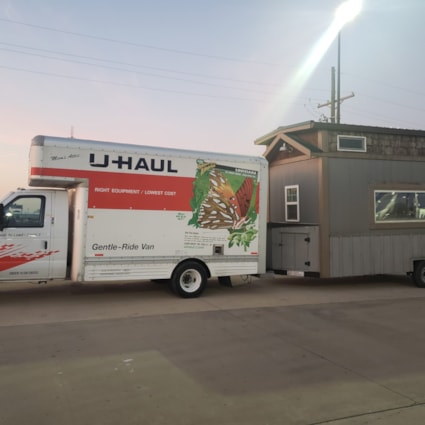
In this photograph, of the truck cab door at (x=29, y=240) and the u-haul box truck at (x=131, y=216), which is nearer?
the truck cab door at (x=29, y=240)

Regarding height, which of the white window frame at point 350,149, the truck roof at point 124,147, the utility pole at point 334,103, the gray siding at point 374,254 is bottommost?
the gray siding at point 374,254

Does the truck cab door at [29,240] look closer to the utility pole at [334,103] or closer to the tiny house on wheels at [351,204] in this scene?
the tiny house on wheels at [351,204]

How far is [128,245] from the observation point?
27.9ft

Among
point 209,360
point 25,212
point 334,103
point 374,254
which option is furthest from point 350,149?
point 334,103

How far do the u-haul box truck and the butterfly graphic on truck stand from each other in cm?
2

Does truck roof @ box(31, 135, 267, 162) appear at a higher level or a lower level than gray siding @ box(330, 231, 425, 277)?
higher

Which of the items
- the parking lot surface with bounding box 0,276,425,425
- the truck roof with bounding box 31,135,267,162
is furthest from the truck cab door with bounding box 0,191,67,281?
the truck roof with bounding box 31,135,267,162

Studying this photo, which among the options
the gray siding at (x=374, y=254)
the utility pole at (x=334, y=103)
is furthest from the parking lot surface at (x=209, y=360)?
the utility pole at (x=334, y=103)

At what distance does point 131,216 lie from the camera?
8.56 meters

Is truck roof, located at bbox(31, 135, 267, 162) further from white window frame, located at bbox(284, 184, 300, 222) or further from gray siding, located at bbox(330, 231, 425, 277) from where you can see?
gray siding, located at bbox(330, 231, 425, 277)

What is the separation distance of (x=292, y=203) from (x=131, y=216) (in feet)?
15.6

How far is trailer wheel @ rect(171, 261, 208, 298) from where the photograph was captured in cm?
889

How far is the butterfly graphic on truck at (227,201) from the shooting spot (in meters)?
9.10

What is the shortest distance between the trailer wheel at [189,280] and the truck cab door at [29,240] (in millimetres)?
2299
